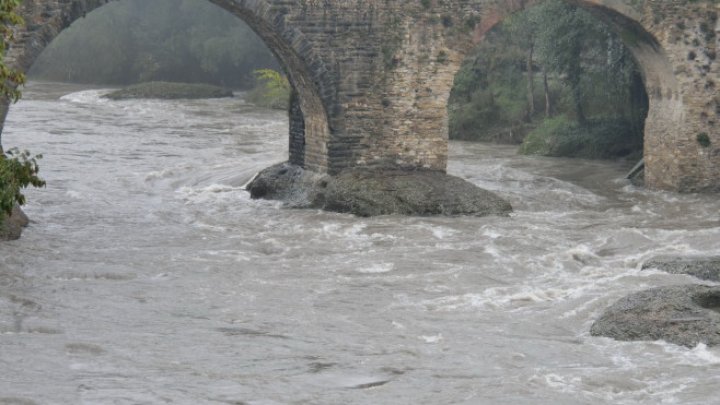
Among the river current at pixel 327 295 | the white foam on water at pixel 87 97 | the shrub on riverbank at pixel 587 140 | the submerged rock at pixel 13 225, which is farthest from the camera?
the white foam on water at pixel 87 97

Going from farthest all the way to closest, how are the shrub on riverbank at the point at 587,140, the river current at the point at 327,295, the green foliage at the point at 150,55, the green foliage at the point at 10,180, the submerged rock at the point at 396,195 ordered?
1. the green foliage at the point at 150,55
2. the shrub on riverbank at the point at 587,140
3. the submerged rock at the point at 396,195
4. the river current at the point at 327,295
5. the green foliage at the point at 10,180

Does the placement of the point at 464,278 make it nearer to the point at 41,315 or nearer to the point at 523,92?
the point at 41,315

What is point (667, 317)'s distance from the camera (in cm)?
1159

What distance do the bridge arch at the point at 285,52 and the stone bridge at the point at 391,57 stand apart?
21mm

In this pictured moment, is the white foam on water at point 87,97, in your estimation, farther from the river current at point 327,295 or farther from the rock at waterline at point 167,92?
the river current at point 327,295

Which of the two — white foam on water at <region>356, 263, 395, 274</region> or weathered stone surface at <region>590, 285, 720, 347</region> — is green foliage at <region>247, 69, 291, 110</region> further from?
weathered stone surface at <region>590, 285, 720, 347</region>

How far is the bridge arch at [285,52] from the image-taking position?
53.7 feet

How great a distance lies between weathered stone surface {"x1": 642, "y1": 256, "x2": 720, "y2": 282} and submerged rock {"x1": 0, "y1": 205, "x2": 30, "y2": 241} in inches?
311

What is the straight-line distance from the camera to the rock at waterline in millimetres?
42416

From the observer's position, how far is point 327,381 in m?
10.4

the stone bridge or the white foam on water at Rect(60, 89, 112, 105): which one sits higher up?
the stone bridge

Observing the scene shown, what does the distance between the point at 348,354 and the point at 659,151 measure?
11.9 metres

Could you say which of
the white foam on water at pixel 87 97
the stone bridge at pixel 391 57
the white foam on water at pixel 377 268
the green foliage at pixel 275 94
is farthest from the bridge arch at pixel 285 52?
the white foam on water at pixel 87 97

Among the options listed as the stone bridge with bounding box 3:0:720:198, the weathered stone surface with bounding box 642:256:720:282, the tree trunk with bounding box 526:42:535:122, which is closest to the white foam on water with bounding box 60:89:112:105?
the tree trunk with bounding box 526:42:535:122
